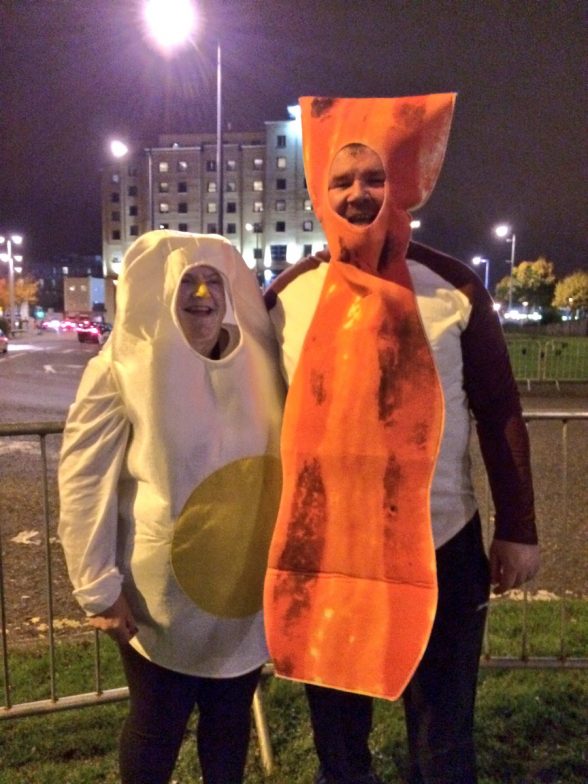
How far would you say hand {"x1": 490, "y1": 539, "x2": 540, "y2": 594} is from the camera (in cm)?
221

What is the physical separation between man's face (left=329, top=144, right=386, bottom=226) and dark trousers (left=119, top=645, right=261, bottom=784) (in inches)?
54.7

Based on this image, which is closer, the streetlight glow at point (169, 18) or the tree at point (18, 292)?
the streetlight glow at point (169, 18)

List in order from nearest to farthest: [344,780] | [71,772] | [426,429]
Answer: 1. [426,429]
2. [344,780]
3. [71,772]

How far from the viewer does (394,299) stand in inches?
80.4

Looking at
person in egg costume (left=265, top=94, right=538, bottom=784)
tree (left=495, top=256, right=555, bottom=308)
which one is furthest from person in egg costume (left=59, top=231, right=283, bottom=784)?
tree (left=495, top=256, right=555, bottom=308)

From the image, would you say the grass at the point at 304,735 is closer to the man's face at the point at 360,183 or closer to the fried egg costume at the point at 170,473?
the fried egg costume at the point at 170,473

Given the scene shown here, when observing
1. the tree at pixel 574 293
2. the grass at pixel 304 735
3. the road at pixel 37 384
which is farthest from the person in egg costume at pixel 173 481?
the tree at pixel 574 293

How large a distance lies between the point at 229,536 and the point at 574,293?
72476 millimetres

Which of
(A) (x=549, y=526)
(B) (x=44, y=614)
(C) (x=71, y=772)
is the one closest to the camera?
(C) (x=71, y=772)

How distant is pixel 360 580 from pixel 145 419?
746 millimetres

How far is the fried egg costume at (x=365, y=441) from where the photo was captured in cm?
203

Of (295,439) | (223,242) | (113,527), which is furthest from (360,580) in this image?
(223,242)

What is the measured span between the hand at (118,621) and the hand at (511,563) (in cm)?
108

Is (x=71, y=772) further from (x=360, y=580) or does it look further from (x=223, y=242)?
(x=223, y=242)
